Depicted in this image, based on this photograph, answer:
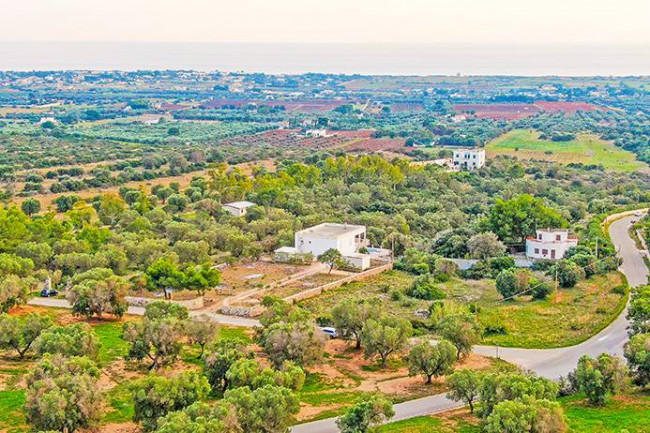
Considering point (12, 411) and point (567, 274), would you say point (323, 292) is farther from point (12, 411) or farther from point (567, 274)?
point (12, 411)

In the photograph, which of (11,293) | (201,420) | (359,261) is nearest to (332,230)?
(359,261)

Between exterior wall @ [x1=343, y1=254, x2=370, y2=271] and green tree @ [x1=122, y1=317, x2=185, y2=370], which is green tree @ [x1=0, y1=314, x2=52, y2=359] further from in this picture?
exterior wall @ [x1=343, y1=254, x2=370, y2=271]

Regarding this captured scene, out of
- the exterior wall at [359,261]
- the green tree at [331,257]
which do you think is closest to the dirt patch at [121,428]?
the green tree at [331,257]

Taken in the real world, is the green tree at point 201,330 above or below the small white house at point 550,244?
above

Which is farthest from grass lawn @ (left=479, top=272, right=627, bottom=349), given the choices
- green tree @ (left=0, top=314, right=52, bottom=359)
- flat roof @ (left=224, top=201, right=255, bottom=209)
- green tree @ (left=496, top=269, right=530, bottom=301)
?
flat roof @ (left=224, top=201, right=255, bottom=209)

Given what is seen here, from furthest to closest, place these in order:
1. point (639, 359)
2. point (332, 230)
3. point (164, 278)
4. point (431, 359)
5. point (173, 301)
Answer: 1. point (332, 230)
2. point (164, 278)
3. point (173, 301)
4. point (431, 359)
5. point (639, 359)

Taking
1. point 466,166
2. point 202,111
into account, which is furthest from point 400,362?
point 202,111

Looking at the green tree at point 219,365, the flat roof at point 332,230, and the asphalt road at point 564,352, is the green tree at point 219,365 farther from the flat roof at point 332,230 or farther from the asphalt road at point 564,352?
the flat roof at point 332,230
